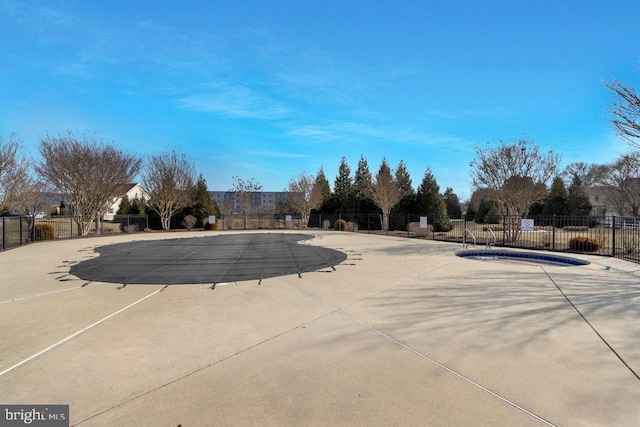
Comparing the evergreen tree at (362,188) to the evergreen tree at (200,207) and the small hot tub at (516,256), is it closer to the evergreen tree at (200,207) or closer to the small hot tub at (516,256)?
the evergreen tree at (200,207)

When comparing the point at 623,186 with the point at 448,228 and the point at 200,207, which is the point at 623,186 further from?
the point at 200,207

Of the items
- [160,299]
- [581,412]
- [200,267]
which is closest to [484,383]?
[581,412]

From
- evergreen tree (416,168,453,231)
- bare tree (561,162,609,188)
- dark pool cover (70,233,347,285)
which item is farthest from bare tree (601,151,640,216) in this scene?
dark pool cover (70,233,347,285)

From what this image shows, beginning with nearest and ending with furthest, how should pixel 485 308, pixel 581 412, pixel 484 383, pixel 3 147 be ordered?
pixel 581 412 → pixel 484 383 → pixel 485 308 → pixel 3 147

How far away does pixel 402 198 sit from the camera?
30.7 meters

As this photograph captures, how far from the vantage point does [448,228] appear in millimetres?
27500

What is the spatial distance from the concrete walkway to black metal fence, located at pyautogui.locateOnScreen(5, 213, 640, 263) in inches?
343

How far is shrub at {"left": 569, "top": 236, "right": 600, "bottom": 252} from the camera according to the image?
45.8 ft

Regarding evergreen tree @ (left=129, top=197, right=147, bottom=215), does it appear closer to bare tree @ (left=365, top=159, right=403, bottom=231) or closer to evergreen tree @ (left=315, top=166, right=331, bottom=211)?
evergreen tree @ (left=315, top=166, right=331, bottom=211)

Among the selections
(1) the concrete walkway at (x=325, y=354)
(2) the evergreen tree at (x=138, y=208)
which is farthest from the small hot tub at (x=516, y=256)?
(2) the evergreen tree at (x=138, y=208)

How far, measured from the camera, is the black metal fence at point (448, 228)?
555 inches

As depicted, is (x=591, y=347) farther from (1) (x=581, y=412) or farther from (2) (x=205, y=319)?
(2) (x=205, y=319)

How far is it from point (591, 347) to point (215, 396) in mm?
4191

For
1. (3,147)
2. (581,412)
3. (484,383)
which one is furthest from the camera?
(3,147)
